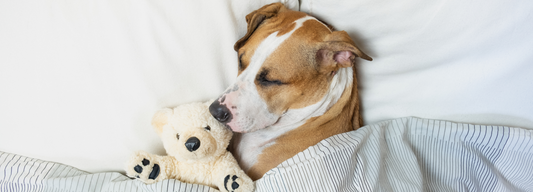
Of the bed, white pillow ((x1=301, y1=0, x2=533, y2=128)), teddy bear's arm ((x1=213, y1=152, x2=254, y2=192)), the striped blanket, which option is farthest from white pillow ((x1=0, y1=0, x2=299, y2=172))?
white pillow ((x1=301, y1=0, x2=533, y2=128))

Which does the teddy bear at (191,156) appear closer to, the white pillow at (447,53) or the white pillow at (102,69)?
the white pillow at (102,69)

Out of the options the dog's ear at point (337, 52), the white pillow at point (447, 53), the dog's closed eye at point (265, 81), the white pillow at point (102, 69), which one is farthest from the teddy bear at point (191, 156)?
the white pillow at point (447, 53)

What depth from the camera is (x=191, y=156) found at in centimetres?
128

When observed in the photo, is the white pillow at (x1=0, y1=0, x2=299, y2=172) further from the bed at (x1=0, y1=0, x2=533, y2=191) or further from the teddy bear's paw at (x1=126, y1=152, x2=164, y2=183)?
the teddy bear's paw at (x1=126, y1=152, x2=164, y2=183)

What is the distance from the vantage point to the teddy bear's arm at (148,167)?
4.24 feet

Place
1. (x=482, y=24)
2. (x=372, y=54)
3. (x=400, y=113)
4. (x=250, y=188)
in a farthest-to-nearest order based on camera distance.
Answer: (x=400, y=113), (x=372, y=54), (x=482, y=24), (x=250, y=188)

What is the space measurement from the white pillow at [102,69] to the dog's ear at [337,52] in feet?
1.45

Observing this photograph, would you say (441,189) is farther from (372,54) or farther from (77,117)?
(77,117)

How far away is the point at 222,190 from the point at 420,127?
111 centimetres

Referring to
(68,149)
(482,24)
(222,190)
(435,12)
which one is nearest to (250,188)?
(222,190)

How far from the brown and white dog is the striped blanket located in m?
0.18

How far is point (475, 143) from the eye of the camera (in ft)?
5.27

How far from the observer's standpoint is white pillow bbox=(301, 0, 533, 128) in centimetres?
142

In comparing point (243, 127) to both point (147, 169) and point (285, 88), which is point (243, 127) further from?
point (147, 169)
